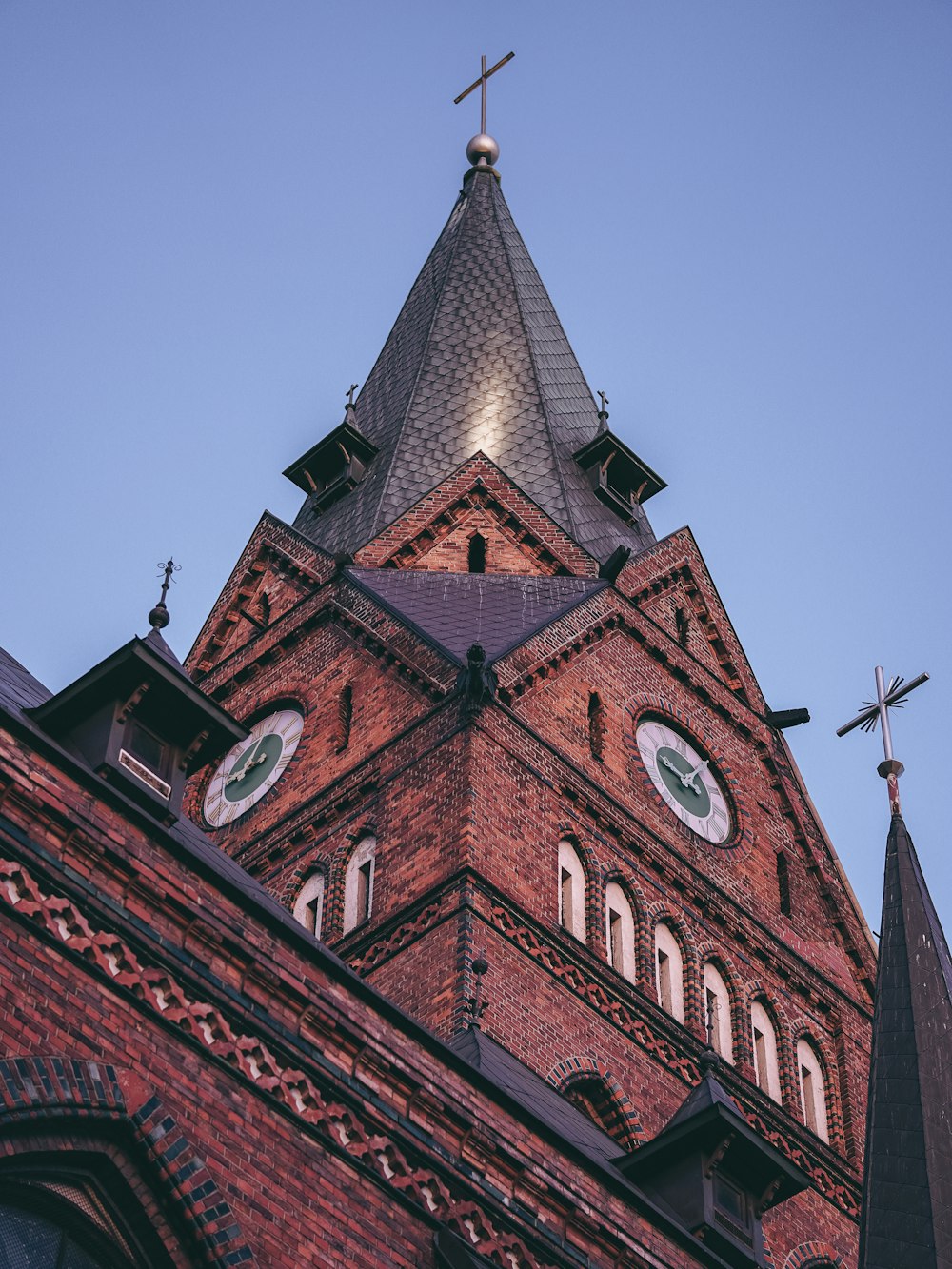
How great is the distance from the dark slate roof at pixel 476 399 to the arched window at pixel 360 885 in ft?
22.7

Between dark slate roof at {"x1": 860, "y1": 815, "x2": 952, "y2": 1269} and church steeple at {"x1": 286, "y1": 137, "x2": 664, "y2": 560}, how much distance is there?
11.0 meters

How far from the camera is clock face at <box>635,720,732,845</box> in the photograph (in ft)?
94.5

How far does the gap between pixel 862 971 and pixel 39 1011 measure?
18.7 metres

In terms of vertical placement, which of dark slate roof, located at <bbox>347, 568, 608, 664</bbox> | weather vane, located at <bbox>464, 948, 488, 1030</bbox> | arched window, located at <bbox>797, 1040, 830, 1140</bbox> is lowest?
weather vane, located at <bbox>464, 948, 488, 1030</bbox>

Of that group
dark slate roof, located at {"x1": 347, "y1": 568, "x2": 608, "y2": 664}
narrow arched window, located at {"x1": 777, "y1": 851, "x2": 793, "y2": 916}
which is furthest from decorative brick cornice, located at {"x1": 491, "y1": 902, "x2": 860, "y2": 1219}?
dark slate roof, located at {"x1": 347, "y1": 568, "x2": 608, "y2": 664}

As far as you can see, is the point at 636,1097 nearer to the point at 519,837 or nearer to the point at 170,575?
the point at 519,837

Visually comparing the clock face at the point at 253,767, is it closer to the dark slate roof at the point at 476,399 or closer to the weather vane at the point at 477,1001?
the dark slate roof at the point at 476,399

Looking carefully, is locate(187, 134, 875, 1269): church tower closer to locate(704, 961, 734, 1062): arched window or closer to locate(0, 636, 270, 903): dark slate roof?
locate(704, 961, 734, 1062): arched window

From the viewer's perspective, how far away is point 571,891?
25.6 meters

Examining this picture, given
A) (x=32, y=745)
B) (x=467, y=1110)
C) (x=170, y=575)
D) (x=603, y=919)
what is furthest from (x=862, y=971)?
(x=32, y=745)

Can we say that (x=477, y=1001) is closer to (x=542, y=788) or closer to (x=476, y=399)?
(x=542, y=788)

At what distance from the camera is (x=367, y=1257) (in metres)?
13.2

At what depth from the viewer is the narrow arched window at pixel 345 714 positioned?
28031 millimetres

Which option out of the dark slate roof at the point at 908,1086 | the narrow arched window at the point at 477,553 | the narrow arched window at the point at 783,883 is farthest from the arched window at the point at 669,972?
the narrow arched window at the point at 477,553
